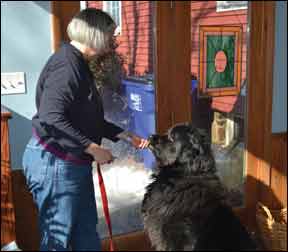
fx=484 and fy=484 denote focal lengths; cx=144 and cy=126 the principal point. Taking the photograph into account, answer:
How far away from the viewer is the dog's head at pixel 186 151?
2.52 meters

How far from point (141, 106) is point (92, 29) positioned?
126 centimetres

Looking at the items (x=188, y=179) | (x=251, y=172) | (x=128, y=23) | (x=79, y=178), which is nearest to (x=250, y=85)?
(x=251, y=172)

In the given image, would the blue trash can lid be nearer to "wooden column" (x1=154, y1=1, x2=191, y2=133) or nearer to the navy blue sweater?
"wooden column" (x1=154, y1=1, x2=191, y2=133)

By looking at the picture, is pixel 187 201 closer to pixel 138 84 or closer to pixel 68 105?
pixel 68 105

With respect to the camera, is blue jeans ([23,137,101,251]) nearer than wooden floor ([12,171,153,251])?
Yes

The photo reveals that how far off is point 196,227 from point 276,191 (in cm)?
209

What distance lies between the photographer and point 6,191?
2840 millimetres

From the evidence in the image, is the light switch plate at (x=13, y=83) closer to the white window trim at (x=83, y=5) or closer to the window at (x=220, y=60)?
the white window trim at (x=83, y=5)

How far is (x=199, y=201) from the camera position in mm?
2379

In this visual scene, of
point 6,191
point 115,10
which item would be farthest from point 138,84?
point 6,191

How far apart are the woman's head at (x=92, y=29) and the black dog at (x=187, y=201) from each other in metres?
0.61

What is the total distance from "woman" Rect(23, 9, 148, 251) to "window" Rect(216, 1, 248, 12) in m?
1.52

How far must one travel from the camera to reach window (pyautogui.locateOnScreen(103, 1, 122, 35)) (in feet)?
11.7

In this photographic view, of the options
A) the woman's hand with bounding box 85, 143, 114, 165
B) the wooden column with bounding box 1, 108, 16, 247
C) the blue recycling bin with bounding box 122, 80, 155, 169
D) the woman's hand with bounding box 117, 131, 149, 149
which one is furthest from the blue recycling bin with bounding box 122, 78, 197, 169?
the woman's hand with bounding box 85, 143, 114, 165
